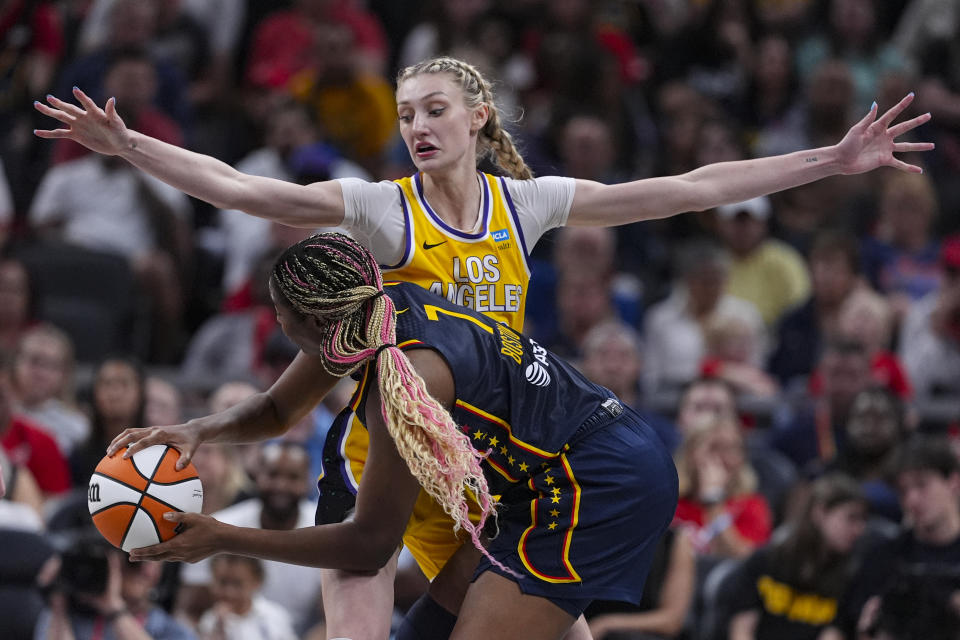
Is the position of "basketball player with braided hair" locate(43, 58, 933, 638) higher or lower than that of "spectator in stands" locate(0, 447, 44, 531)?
higher

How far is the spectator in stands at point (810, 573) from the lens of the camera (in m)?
6.87

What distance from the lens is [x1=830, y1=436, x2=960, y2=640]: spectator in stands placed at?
633 centimetres

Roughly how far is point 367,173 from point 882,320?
3.90 m

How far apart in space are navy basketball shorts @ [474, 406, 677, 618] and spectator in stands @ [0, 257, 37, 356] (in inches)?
210

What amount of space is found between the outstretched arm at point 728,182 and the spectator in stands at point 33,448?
13.5 ft

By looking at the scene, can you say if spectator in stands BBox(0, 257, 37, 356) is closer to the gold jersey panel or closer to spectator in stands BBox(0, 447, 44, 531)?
spectator in stands BBox(0, 447, 44, 531)

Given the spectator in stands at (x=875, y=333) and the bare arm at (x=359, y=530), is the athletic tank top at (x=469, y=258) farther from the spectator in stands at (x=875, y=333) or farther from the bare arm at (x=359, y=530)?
the spectator in stands at (x=875, y=333)

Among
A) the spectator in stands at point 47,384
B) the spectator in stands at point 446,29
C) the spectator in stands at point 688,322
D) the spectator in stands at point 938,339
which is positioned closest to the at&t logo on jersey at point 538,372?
the spectator in stands at point 47,384

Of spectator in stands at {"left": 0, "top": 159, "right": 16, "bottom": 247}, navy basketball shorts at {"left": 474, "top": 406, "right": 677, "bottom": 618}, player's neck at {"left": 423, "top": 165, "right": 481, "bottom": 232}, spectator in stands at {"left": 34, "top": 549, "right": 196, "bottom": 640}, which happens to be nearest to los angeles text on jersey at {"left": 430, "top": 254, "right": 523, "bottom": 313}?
player's neck at {"left": 423, "top": 165, "right": 481, "bottom": 232}

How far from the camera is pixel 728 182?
470 centimetres

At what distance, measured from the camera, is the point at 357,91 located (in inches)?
436

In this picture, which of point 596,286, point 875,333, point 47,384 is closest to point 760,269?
point 875,333

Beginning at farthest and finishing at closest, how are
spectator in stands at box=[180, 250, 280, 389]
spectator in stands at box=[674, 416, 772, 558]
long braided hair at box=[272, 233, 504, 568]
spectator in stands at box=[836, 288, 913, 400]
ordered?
spectator in stands at box=[180, 250, 280, 389] → spectator in stands at box=[836, 288, 913, 400] → spectator in stands at box=[674, 416, 772, 558] → long braided hair at box=[272, 233, 504, 568]

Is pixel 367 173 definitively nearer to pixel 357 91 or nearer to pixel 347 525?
pixel 357 91
